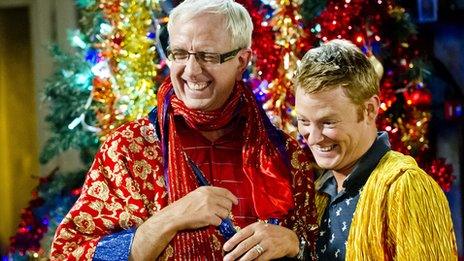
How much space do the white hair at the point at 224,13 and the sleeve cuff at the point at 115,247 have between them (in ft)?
2.04

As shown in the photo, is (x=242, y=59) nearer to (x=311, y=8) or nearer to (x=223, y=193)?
(x=223, y=193)

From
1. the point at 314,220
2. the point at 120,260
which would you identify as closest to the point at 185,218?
the point at 120,260

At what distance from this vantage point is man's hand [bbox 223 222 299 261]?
243 centimetres

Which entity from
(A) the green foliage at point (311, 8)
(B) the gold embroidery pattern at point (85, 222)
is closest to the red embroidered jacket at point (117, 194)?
(B) the gold embroidery pattern at point (85, 222)

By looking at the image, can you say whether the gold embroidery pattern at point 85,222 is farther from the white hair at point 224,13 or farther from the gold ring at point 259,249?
the white hair at point 224,13

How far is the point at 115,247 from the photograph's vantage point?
249cm

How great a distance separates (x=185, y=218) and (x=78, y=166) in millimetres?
3677

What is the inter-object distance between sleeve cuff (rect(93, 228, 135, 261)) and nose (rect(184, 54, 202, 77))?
479 millimetres

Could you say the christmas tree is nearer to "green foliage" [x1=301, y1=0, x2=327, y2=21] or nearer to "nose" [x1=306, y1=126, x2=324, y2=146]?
"green foliage" [x1=301, y1=0, x2=327, y2=21]

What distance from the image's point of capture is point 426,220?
234 cm

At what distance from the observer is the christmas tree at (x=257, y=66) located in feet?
13.2

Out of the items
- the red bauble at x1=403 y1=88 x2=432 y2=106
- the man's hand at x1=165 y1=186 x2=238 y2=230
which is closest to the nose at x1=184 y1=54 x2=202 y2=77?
the man's hand at x1=165 y1=186 x2=238 y2=230

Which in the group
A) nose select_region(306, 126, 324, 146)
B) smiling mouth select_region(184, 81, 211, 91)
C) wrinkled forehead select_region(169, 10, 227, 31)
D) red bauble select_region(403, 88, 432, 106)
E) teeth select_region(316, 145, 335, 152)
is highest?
wrinkled forehead select_region(169, 10, 227, 31)

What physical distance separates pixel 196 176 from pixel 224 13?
0.48m
